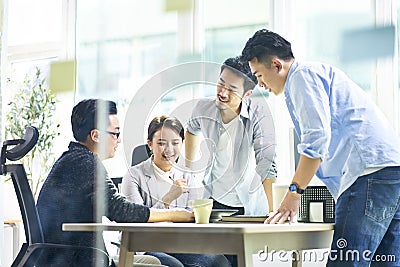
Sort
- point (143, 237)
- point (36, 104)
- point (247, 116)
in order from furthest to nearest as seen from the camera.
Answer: point (36, 104), point (247, 116), point (143, 237)

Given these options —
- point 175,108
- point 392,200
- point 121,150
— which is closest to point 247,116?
point 175,108

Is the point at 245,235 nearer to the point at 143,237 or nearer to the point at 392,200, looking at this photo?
the point at 143,237

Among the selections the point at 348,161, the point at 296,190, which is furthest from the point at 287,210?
the point at 348,161

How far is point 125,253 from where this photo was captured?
1455 mm

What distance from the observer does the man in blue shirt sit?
1438 mm

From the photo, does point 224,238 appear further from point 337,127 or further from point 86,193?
point 86,193

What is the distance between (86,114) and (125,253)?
0.51 metres

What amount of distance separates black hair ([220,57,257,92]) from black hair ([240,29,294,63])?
0.04 feet

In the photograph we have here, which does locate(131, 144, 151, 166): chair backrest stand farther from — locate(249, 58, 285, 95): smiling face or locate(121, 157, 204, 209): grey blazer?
locate(249, 58, 285, 95): smiling face

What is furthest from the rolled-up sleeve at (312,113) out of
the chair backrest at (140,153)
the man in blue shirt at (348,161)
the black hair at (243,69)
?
the chair backrest at (140,153)

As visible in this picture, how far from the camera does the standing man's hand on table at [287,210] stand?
4.73 feet

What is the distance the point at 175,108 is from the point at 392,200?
0.59 m

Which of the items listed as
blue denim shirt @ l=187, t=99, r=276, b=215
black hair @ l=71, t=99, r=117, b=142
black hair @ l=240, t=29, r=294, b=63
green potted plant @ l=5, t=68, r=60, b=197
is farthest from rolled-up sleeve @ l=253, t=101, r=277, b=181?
green potted plant @ l=5, t=68, r=60, b=197

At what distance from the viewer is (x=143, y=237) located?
1.42 meters
